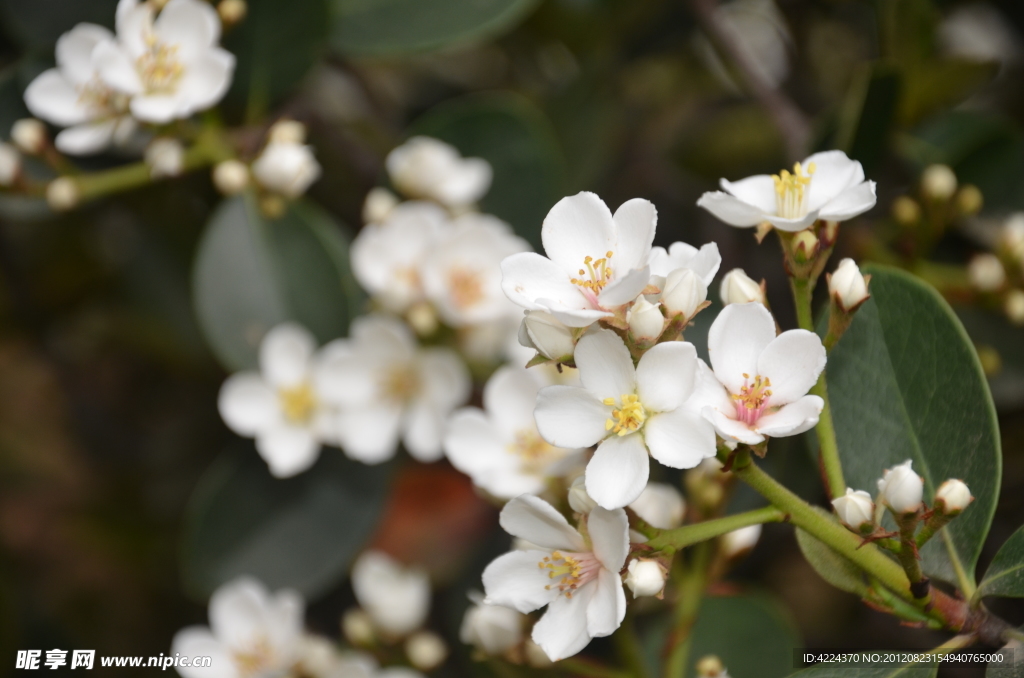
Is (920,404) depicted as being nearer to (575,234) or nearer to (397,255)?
(575,234)

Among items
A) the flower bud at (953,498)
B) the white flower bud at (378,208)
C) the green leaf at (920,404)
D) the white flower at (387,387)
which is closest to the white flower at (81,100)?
the white flower bud at (378,208)

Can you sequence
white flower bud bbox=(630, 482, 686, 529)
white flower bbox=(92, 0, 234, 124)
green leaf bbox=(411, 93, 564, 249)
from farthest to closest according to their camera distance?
green leaf bbox=(411, 93, 564, 249) < white flower bbox=(92, 0, 234, 124) < white flower bud bbox=(630, 482, 686, 529)

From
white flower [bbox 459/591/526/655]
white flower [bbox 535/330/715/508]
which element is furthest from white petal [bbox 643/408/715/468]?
white flower [bbox 459/591/526/655]

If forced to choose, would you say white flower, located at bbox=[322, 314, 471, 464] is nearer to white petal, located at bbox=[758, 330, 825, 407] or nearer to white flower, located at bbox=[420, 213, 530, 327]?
white flower, located at bbox=[420, 213, 530, 327]

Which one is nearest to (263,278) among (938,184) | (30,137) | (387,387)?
(387,387)

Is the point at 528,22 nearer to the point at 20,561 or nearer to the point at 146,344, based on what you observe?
the point at 146,344

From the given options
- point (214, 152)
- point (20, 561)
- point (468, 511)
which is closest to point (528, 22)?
point (214, 152)

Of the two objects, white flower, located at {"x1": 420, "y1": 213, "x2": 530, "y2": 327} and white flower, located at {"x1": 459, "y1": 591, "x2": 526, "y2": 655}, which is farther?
white flower, located at {"x1": 420, "y1": 213, "x2": 530, "y2": 327}
